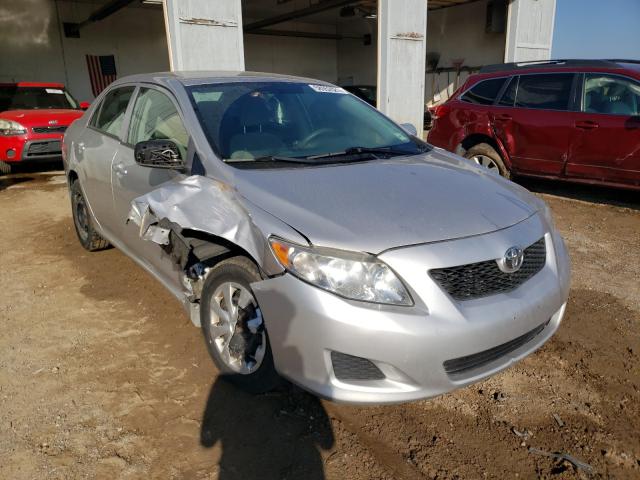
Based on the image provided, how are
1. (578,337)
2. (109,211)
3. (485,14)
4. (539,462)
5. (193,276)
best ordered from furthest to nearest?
(485,14)
(109,211)
(578,337)
(193,276)
(539,462)

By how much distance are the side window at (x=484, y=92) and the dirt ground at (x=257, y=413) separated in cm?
381

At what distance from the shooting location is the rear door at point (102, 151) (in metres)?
3.79

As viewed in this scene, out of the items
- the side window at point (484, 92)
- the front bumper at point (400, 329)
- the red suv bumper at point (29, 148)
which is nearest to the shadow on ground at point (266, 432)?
the front bumper at point (400, 329)

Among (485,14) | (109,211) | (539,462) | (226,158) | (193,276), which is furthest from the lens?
(485,14)

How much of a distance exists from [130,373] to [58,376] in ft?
1.32

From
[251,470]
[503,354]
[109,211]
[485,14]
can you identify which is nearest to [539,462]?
[503,354]

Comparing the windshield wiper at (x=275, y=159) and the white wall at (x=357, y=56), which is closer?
the windshield wiper at (x=275, y=159)

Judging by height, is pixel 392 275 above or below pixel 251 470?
above

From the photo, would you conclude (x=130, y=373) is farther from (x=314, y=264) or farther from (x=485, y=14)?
(x=485, y=14)

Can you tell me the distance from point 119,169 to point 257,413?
203cm

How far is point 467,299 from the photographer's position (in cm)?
207

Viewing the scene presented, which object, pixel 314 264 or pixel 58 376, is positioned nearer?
pixel 314 264

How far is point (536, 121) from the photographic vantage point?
628 cm

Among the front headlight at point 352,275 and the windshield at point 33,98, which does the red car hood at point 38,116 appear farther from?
the front headlight at point 352,275
